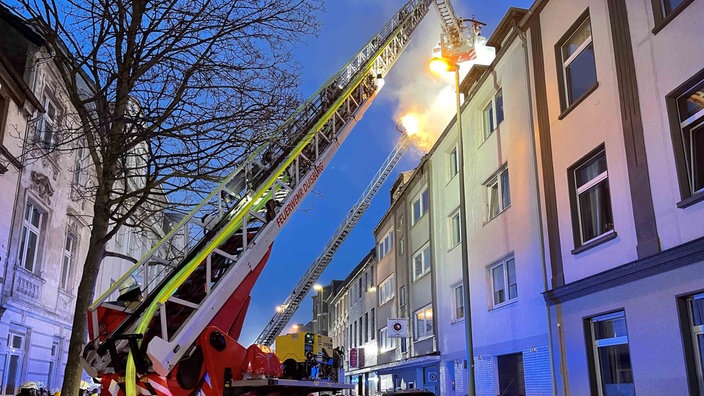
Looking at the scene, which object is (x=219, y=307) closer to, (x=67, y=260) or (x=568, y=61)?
(x=568, y=61)

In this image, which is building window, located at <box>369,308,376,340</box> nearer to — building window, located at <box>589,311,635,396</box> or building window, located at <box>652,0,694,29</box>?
building window, located at <box>589,311,635,396</box>

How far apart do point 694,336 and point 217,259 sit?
7.13 metres

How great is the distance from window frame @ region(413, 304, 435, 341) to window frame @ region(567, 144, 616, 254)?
36.6 feet

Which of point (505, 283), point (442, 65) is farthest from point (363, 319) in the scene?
point (442, 65)

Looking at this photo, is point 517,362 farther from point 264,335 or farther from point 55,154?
point 264,335

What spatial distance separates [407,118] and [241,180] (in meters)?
22.4

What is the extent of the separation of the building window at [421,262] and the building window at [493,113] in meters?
7.45

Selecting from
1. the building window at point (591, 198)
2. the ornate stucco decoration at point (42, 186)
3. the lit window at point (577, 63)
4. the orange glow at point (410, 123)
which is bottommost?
the building window at point (591, 198)

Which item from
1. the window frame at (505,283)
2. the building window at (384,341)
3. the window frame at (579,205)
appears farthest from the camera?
the building window at (384,341)

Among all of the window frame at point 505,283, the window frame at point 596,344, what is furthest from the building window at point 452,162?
the window frame at point 596,344

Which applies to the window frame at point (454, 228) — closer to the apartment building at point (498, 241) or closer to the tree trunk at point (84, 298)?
the apartment building at point (498, 241)

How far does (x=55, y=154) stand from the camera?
13891mm

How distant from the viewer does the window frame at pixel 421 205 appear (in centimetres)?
2476

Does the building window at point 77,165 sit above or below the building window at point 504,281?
above
